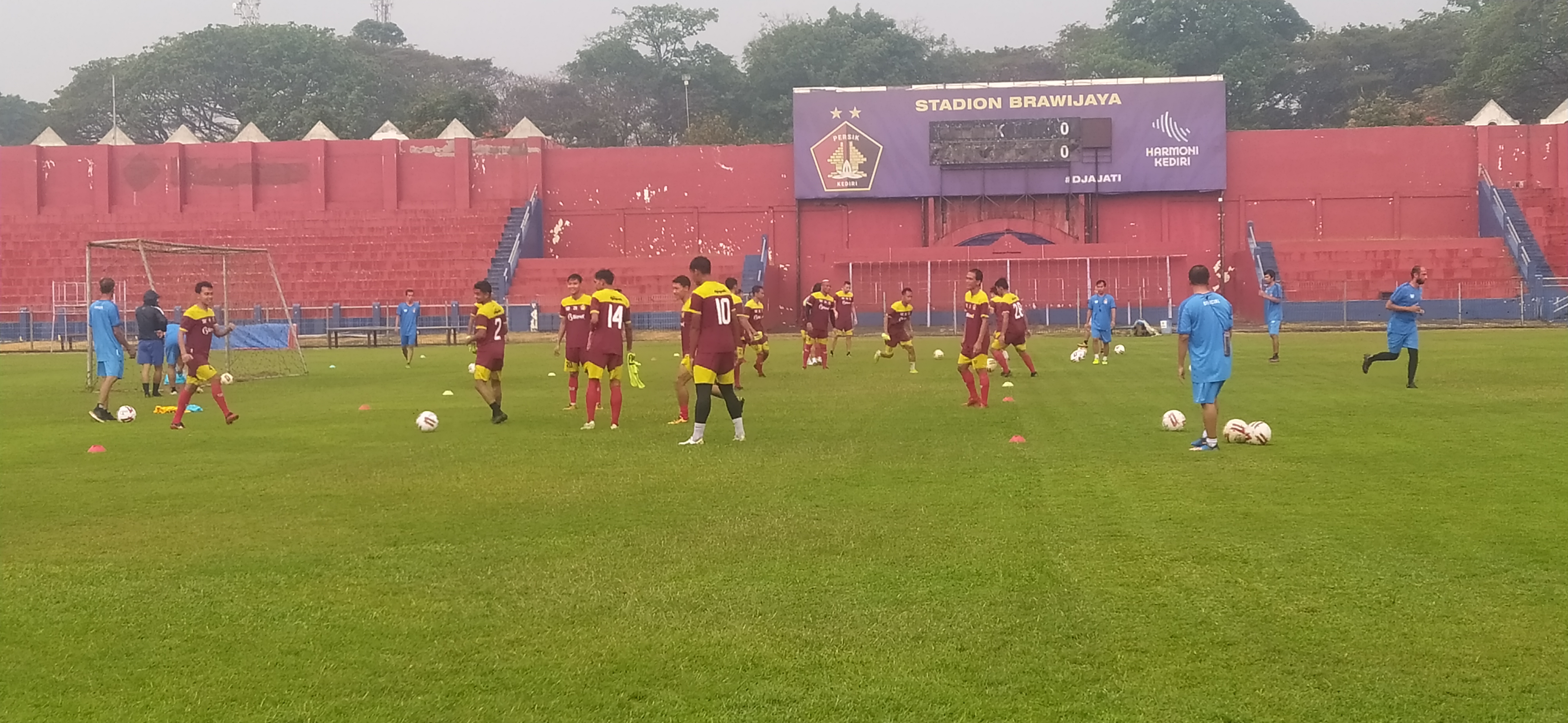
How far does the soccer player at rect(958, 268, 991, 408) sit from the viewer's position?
52.8ft

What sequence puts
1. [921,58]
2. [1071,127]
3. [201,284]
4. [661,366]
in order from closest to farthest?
[201,284], [661,366], [1071,127], [921,58]

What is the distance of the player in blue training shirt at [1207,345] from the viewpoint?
1123 centimetres

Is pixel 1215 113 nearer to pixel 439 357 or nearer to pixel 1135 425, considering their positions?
pixel 439 357

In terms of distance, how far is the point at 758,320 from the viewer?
22594 millimetres

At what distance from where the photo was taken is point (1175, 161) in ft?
155

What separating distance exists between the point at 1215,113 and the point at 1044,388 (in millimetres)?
31687

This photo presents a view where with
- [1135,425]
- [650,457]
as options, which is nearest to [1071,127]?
[1135,425]

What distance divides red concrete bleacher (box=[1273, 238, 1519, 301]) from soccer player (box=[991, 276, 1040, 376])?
27.1m

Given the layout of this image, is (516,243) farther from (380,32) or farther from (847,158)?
(380,32)

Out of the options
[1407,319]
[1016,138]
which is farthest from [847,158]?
[1407,319]

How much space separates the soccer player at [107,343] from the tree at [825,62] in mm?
54794

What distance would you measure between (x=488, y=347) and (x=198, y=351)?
3.34 meters

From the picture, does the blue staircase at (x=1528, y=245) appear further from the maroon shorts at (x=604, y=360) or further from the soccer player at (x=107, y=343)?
the soccer player at (x=107, y=343)

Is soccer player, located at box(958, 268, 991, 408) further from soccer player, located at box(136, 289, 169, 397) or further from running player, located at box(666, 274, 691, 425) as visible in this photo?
soccer player, located at box(136, 289, 169, 397)
